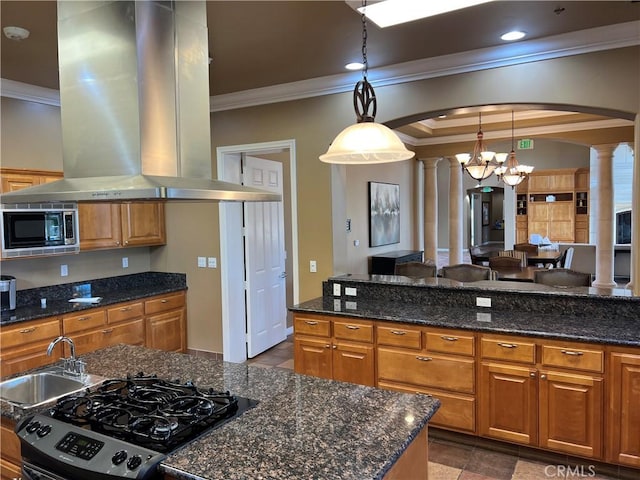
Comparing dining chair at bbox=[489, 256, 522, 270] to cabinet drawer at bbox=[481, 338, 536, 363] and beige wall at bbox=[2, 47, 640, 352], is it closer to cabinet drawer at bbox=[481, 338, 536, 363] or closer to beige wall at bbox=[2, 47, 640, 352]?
beige wall at bbox=[2, 47, 640, 352]

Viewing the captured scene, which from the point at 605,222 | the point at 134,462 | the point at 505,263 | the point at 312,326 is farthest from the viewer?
the point at 605,222

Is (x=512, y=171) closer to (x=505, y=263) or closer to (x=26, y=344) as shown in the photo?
(x=505, y=263)

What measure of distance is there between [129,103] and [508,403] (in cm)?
273

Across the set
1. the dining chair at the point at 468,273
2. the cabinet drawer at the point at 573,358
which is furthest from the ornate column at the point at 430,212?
the cabinet drawer at the point at 573,358

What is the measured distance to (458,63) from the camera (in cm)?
364

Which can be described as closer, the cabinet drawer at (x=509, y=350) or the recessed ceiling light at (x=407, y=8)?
the recessed ceiling light at (x=407, y=8)

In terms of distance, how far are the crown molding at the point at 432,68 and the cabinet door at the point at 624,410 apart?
2.15 meters

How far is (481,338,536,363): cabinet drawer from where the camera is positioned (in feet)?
9.14

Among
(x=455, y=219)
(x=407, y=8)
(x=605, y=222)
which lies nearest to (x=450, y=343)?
(x=407, y=8)

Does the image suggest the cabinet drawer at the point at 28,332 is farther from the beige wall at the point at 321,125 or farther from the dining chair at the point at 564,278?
the dining chair at the point at 564,278

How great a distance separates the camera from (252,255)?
5238 mm

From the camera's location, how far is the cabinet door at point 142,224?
475cm

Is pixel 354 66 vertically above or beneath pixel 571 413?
above

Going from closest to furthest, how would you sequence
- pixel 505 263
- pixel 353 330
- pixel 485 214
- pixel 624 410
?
1. pixel 624 410
2. pixel 353 330
3. pixel 505 263
4. pixel 485 214
